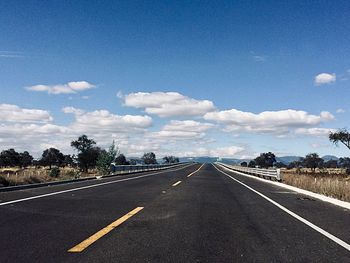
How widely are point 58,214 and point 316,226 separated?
5.65 metres

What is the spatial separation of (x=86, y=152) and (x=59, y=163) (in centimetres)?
4891

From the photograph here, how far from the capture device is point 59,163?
13475cm

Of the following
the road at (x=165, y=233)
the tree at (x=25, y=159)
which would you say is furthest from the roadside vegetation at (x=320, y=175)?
the tree at (x=25, y=159)

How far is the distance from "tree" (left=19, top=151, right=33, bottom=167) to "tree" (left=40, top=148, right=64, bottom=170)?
5181 mm

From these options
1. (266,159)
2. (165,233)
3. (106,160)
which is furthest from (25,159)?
(165,233)

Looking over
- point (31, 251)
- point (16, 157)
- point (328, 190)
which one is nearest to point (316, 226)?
point (31, 251)

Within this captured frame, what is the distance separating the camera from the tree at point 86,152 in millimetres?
87750

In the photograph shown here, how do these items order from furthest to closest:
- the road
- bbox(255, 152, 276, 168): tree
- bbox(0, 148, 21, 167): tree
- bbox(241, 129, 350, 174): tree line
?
bbox(255, 152, 276, 168): tree < bbox(0, 148, 21, 167): tree < bbox(241, 129, 350, 174): tree line < the road

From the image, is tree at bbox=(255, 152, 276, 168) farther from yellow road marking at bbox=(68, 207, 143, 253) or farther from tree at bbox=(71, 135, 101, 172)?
yellow road marking at bbox=(68, 207, 143, 253)

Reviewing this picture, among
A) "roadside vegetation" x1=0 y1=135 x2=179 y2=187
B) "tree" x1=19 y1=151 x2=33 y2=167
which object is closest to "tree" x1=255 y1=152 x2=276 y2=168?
"roadside vegetation" x1=0 y1=135 x2=179 y2=187

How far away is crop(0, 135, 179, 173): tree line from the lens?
3755 cm

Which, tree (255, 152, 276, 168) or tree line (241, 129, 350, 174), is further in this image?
tree (255, 152, 276, 168)

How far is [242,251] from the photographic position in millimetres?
6133

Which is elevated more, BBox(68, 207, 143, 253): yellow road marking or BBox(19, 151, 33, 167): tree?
BBox(19, 151, 33, 167): tree
